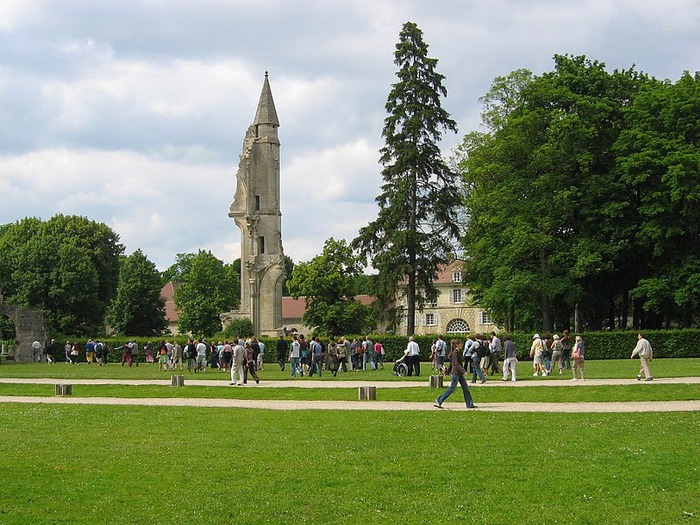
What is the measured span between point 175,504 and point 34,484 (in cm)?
249

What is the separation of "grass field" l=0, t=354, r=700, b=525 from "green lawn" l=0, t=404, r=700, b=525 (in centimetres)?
3

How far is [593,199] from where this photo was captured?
A: 161ft

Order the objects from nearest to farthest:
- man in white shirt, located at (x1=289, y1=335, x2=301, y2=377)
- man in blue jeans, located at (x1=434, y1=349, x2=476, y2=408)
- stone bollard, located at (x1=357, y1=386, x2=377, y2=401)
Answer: man in blue jeans, located at (x1=434, y1=349, x2=476, y2=408)
stone bollard, located at (x1=357, y1=386, x2=377, y2=401)
man in white shirt, located at (x1=289, y1=335, x2=301, y2=377)

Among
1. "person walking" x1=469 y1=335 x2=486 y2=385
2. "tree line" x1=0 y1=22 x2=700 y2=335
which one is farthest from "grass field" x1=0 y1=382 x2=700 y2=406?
"tree line" x1=0 y1=22 x2=700 y2=335

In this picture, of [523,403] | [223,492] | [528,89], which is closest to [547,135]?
[528,89]

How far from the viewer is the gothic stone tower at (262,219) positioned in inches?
2862

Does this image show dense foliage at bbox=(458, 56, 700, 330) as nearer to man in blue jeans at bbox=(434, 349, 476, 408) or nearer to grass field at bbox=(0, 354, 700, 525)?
man in blue jeans at bbox=(434, 349, 476, 408)

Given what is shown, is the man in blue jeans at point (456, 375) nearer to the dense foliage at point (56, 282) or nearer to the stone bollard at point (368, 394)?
the stone bollard at point (368, 394)

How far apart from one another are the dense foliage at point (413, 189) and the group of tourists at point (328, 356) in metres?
7.90

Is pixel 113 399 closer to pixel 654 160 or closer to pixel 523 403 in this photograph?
pixel 523 403

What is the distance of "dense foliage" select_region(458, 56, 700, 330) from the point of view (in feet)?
152

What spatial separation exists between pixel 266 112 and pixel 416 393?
2040 inches

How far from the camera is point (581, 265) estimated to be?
47.2 m

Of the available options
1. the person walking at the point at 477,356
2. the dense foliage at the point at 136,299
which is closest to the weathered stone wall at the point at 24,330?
the dense foliage at the point at 136,299
